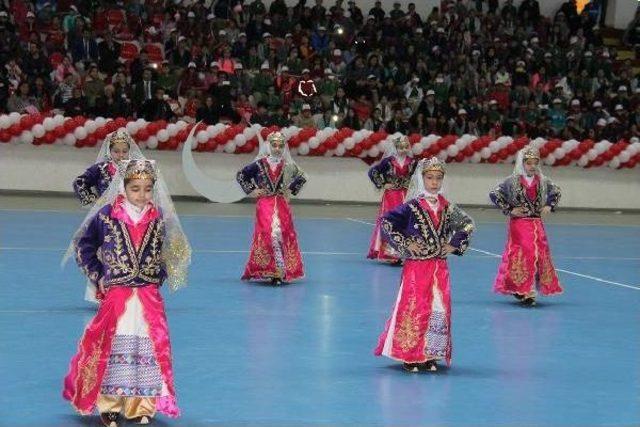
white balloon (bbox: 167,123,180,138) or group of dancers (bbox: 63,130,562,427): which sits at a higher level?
group of dancers (bbox: 63,130,562,427)

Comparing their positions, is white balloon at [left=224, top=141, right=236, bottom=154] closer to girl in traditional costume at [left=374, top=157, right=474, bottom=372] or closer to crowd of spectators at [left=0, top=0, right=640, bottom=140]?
crowd of spectators at [left=0, top=0, right=640, bottom=140]

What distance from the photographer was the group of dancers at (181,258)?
7938 mm

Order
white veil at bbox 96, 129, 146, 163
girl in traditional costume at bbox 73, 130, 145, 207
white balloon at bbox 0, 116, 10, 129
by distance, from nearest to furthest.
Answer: white veil at bbox 96, 129, 146, 163 → girl in traditional costume at bbox 73, 130, 145, 207 → white balloon at bbox 0, 116, 10, 129

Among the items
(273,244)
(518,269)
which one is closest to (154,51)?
(273,244)

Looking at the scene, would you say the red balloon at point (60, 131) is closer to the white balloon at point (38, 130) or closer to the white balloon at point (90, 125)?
the white balloon at point (38, 130)

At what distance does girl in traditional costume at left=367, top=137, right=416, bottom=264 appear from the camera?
1766 centimetres

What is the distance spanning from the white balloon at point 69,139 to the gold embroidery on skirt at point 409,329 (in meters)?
16.0

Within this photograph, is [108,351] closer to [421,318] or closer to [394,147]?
[421,318]

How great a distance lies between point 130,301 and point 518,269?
714 cm

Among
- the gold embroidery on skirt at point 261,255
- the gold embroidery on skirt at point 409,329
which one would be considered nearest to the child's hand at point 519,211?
the gold embroidery on skirt at point 261,255

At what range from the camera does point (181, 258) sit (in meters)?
8.30

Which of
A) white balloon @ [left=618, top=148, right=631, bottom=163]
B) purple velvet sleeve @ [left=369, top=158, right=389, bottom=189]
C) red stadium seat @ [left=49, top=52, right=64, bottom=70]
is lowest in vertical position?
white balloon @ [left=618, top=148, right=631, bottom=163]

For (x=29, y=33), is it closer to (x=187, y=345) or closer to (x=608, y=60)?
(x=608, y=60)

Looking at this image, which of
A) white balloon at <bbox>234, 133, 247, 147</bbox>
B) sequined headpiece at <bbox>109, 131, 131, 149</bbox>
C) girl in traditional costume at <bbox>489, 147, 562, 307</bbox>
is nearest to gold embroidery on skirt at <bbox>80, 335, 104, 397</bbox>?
sequined headpiece at <bbox>109, 131, 131, 149</bbox>
